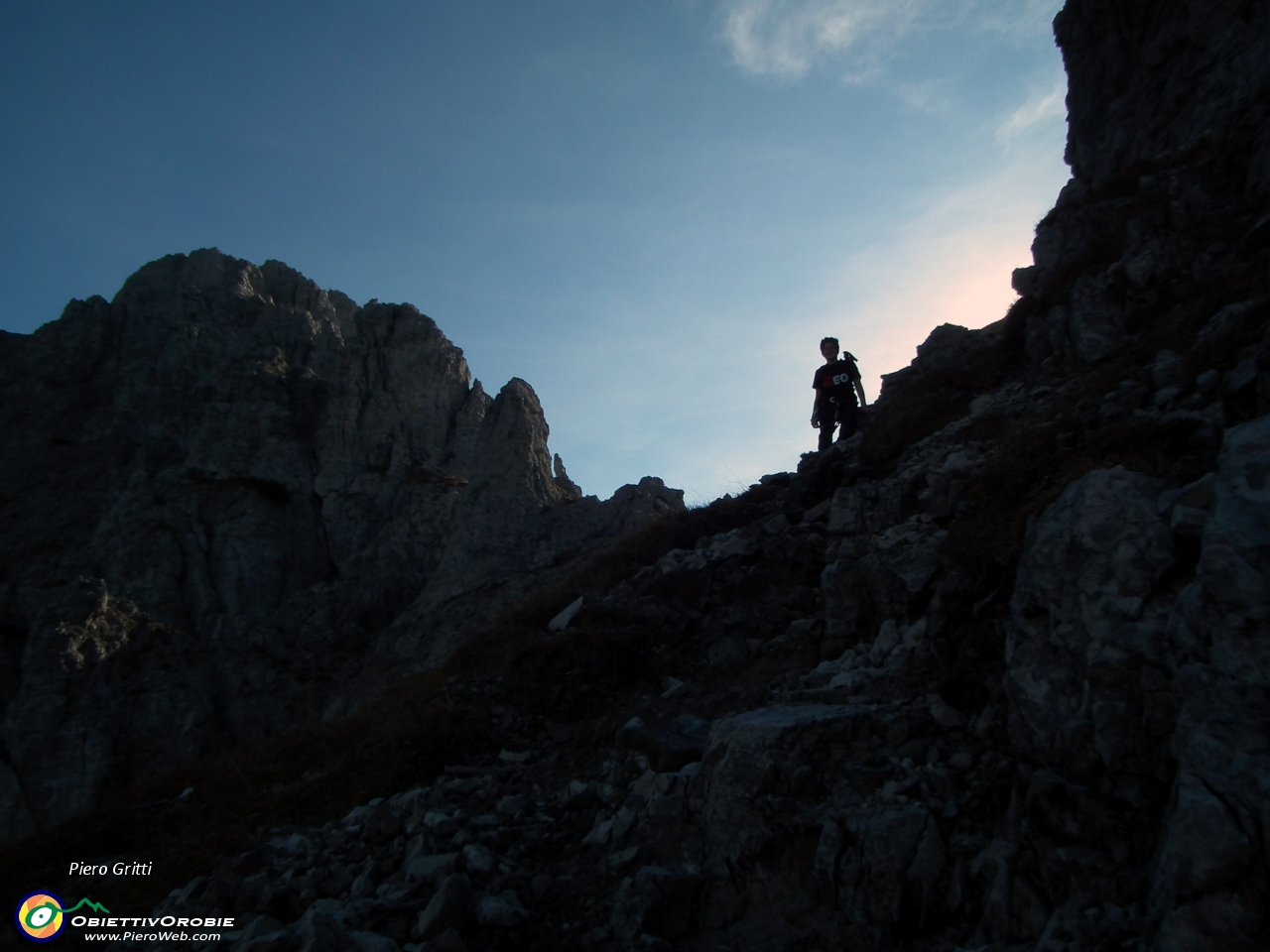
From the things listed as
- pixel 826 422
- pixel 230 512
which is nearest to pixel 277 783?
pixel 826 422

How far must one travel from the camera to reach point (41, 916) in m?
7.03

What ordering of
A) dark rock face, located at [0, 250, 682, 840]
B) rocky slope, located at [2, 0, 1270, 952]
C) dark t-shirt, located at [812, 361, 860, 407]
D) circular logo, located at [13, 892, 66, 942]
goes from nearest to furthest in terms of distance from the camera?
rocky slope, located at [2, 0, 1270, 952] → circular logo, located at [13, 892, 66, 942] → dark t-shirt, located at [812, 361, 860, 407] → dark rock face, located at [0, 250, 682, 840]

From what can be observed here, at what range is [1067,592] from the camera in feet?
17.0

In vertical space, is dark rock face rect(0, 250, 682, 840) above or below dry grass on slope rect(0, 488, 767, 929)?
above

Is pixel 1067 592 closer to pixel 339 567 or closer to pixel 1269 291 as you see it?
pixel 1269 291

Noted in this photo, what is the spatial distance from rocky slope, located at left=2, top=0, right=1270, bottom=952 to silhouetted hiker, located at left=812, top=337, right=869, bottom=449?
318 centimetres

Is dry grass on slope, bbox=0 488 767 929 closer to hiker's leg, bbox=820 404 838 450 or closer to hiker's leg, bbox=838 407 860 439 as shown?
hiker's leg, bbox=838 407 860 439

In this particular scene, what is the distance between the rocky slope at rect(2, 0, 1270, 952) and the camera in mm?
4008

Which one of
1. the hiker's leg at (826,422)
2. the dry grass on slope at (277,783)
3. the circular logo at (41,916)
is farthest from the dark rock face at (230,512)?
the circular logo at (41,916)

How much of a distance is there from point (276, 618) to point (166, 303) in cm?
1501

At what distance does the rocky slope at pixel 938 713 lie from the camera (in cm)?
401

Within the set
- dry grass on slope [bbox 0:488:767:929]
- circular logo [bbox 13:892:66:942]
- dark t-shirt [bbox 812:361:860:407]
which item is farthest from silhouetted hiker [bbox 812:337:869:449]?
circular logo [bbox 13:892:66:942]

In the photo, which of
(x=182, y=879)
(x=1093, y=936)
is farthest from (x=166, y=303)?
(x=1093, y=936)

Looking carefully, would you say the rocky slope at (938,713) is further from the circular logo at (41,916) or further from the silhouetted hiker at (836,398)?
the silhouetted hiker at (836,398)
